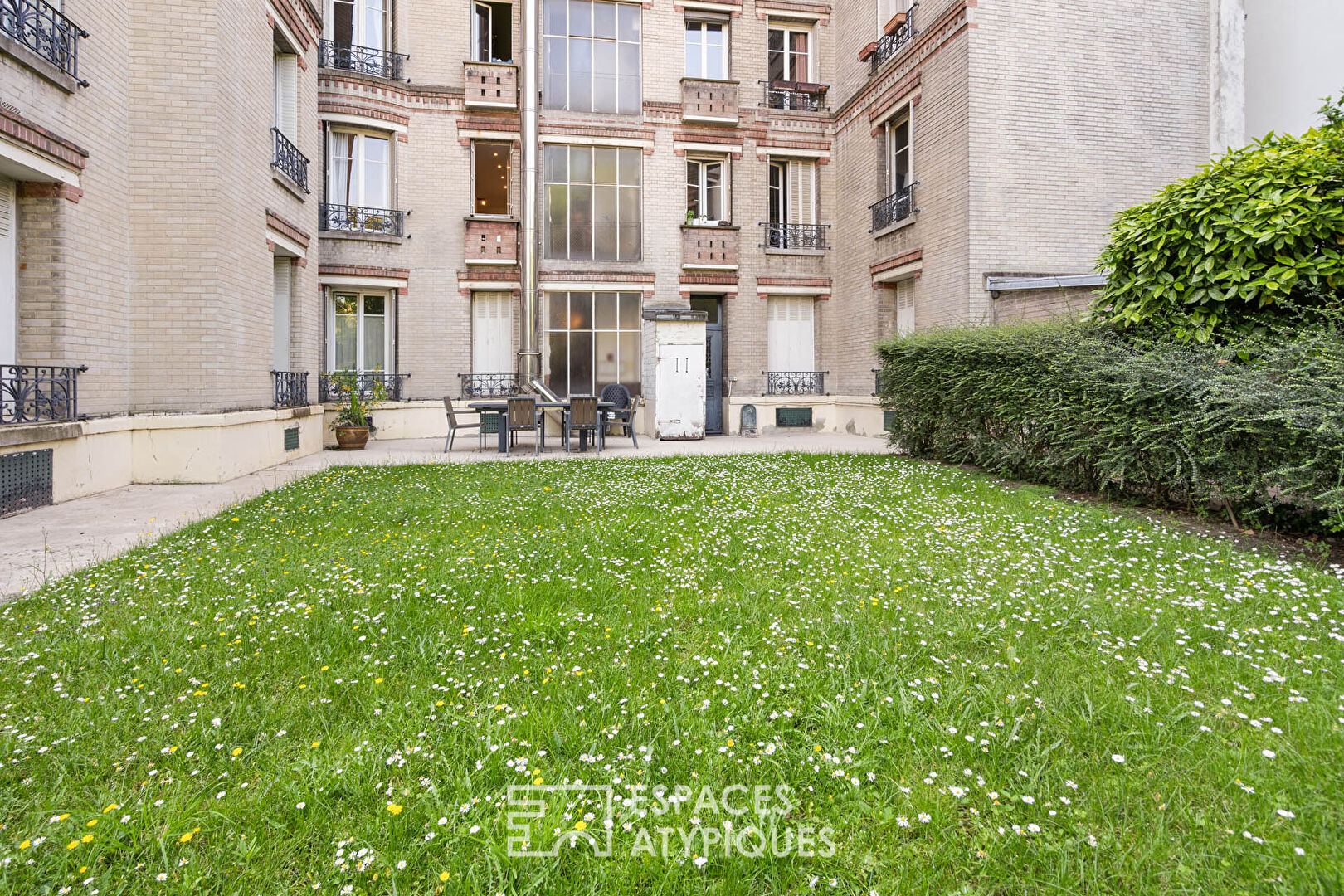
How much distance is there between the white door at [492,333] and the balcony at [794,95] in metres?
8.52

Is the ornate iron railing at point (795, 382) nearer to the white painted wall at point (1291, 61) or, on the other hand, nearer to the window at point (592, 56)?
the window at point (592, 56)

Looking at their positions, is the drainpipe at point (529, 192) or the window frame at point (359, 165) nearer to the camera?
the window frame at point (359, 165)

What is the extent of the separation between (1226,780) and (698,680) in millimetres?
1787

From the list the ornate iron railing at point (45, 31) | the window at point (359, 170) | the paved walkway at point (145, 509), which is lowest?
the paved walkway at point (145, 509)

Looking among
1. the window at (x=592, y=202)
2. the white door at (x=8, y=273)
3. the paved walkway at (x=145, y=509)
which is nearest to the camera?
the paved walkway at (x=145, y=509)

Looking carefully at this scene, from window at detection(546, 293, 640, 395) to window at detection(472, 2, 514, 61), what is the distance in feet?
20.0

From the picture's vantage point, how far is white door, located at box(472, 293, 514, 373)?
1675cm

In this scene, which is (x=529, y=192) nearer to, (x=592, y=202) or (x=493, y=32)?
(x=592, y=202)

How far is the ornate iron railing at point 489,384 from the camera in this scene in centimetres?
1645

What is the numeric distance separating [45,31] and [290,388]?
5.85 m

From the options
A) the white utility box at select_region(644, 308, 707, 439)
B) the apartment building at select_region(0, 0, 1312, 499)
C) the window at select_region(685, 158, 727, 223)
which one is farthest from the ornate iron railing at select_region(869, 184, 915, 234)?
the white utility box at select_region(644, 308, 707, 439)

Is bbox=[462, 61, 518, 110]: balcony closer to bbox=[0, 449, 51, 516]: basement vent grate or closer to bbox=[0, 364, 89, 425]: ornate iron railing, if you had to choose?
bbox=[0, 364, 89, 425]: ornate iron railing

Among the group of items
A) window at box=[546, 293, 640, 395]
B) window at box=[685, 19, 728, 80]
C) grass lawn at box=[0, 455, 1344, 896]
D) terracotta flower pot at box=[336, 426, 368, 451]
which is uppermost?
window at box=[685, 19, 728, 80]

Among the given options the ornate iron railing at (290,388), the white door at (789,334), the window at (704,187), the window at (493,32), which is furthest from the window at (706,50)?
the ornate iron railing at (290,388)
